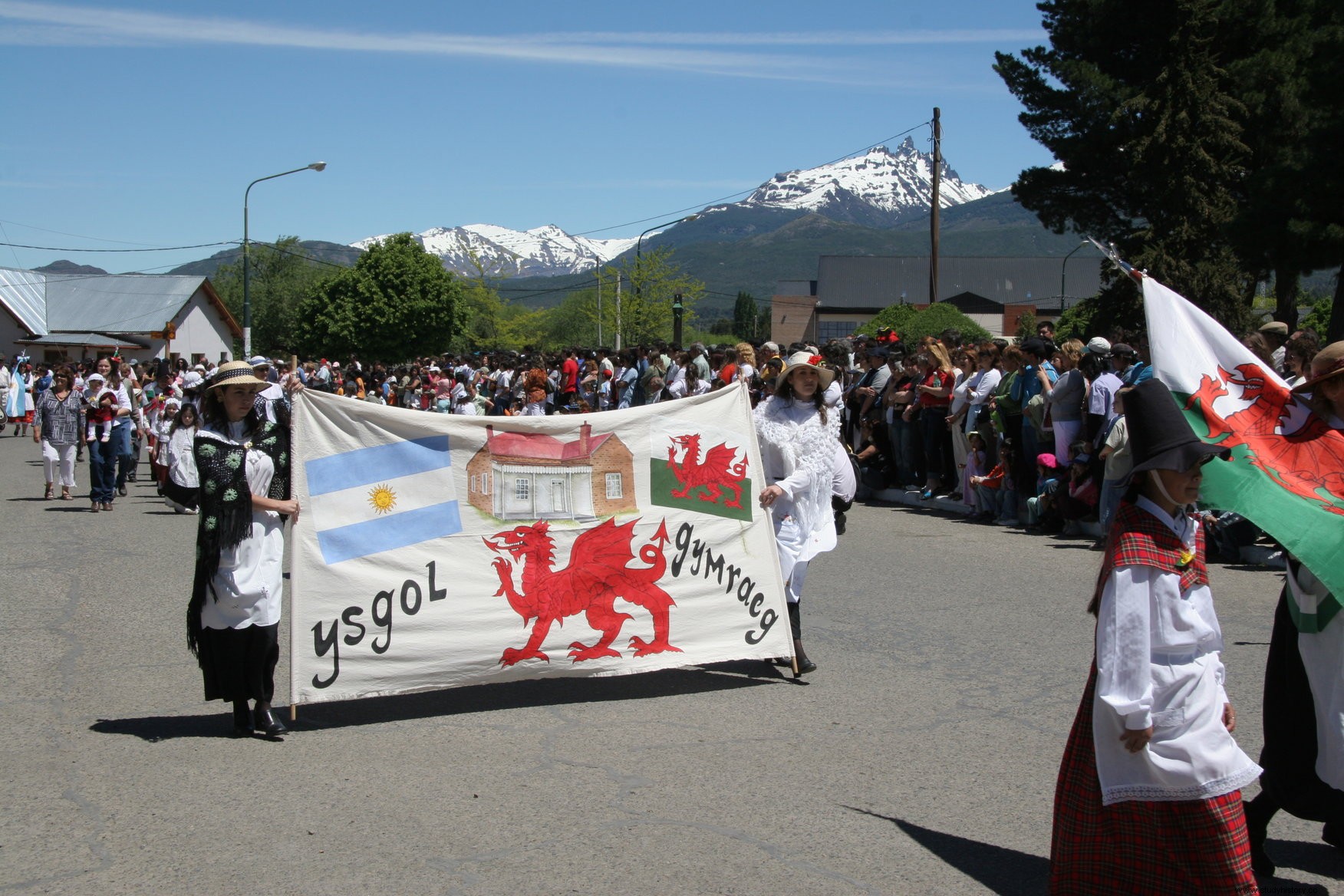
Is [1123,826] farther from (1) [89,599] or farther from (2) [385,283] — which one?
(2) [385,283]

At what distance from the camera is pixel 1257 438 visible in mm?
4340

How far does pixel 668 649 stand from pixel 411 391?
24265mm

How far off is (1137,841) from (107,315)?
86758mm

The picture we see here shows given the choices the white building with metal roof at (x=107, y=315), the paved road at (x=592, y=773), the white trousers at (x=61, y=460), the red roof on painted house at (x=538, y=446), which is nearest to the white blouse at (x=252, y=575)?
the paved road at (x=592, y=773)

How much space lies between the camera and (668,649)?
6.68 metres

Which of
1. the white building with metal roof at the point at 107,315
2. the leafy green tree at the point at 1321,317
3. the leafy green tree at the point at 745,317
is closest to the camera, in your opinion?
the leafy green tree at the point at 1321,317

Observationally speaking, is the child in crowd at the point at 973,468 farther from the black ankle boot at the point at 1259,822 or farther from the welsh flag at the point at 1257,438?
the black ankle boot at the point at 1259,822

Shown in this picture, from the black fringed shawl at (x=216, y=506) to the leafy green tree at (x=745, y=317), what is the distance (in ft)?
519

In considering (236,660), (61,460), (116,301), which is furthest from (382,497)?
(116,301)

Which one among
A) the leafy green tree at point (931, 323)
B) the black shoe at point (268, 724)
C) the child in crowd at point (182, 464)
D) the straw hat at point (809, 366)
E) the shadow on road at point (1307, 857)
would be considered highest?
the leafy green tree at point (931, 323)

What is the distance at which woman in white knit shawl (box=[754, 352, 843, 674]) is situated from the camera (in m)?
6.99

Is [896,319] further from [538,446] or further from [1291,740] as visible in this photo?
[1291,740]

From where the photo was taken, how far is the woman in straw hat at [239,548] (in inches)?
226

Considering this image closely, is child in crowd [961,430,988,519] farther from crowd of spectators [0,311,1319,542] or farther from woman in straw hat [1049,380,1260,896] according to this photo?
woman in straw hat [1049,380,1260,896]
